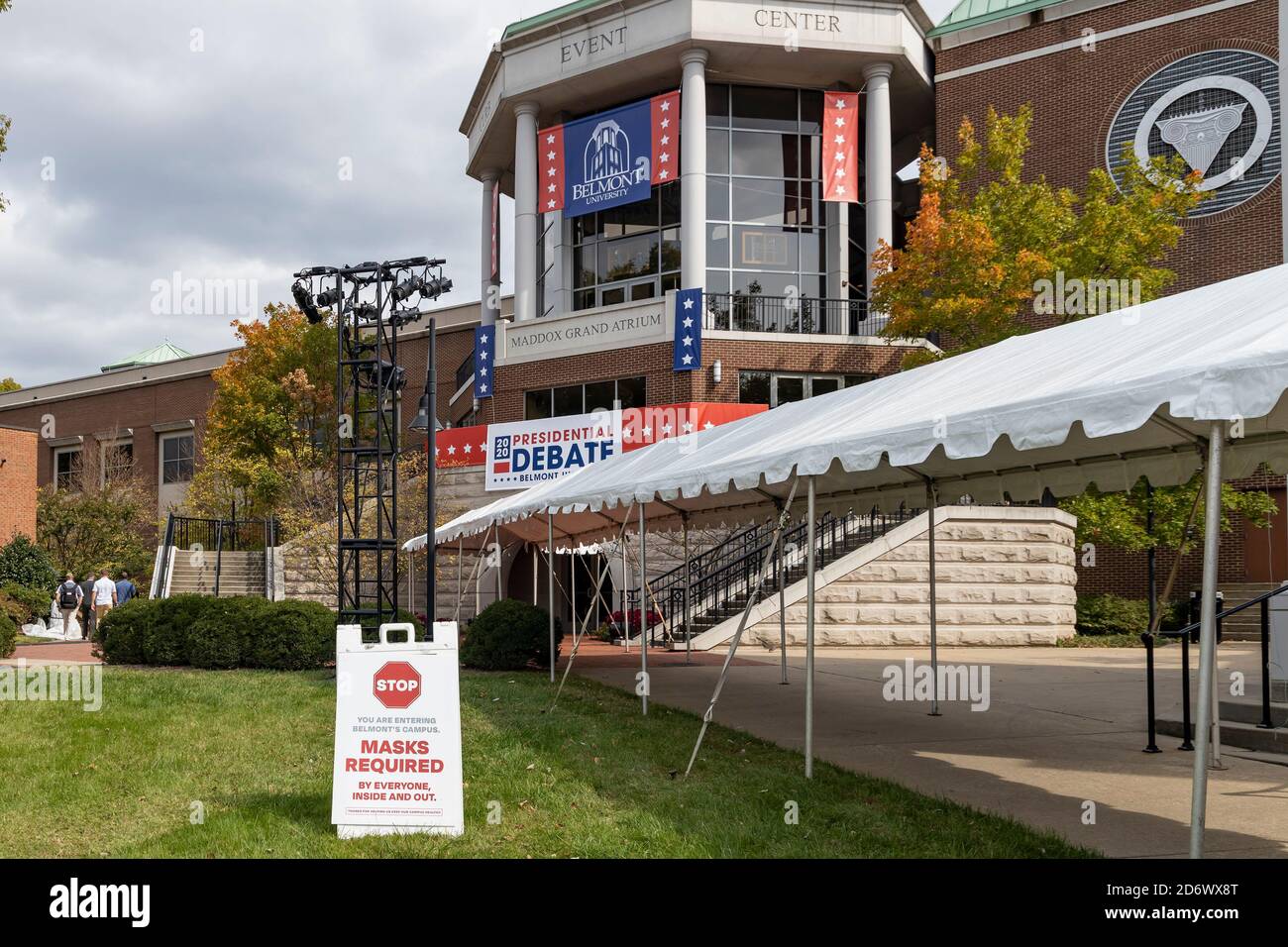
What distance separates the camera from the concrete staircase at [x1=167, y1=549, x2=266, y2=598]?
105 ft

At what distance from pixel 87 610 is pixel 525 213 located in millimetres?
15843

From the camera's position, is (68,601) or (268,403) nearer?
(68,601)

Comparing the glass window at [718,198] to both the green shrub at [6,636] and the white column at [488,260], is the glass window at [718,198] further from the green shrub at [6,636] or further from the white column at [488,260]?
the green shrub at [6,636]

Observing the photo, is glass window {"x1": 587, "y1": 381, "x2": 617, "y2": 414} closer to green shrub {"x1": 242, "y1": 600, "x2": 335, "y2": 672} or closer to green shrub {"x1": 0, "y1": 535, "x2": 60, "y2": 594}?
green shrub {"x1": 242, "y1": 600, "x2": 335, "y2": 672}

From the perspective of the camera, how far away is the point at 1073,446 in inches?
383

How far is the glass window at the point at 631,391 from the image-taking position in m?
29.4

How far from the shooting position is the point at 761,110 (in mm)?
31734

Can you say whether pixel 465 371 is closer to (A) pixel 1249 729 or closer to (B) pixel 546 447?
(B) pixel 546 447

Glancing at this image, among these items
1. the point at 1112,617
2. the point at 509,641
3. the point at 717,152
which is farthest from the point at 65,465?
the point at 1112,617

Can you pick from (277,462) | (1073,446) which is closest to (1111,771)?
(1073,446)

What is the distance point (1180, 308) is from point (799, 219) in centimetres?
2408

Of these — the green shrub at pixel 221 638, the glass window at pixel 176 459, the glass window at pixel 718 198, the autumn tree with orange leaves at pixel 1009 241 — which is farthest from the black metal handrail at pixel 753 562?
the glass window at pixel 176 459

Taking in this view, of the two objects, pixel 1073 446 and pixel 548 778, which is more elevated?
pixel 1073 446

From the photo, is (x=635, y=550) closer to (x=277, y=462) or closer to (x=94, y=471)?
(x=277, y=462)
